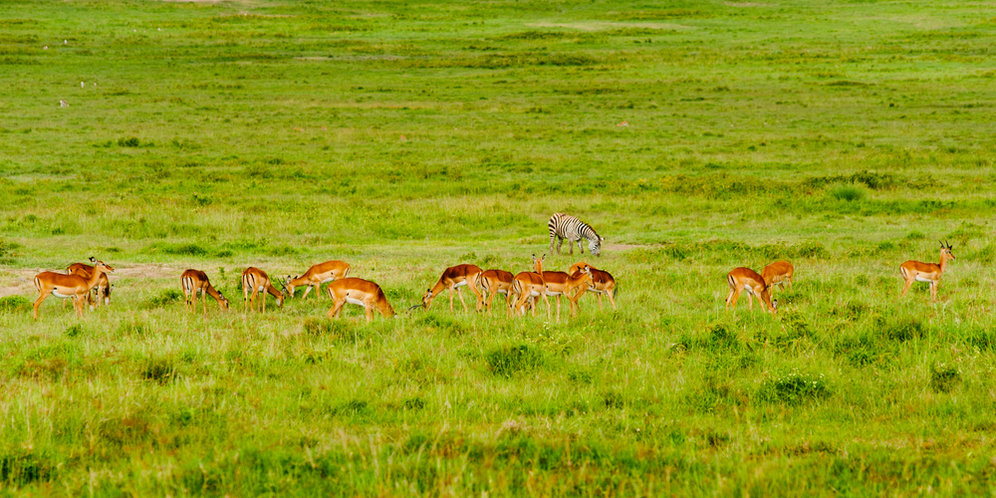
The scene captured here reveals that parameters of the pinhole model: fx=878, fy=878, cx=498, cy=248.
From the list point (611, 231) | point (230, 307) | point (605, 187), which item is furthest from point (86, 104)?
point (230, 307)

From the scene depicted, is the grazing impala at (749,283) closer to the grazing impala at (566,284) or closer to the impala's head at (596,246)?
the grazing impala at (566,284)

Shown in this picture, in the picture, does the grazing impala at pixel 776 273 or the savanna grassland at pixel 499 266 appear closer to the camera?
the savanna grassland at pixel 499 266

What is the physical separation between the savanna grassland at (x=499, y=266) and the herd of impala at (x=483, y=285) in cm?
51

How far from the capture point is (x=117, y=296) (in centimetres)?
1669

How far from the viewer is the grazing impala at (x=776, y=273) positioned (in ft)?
48.6

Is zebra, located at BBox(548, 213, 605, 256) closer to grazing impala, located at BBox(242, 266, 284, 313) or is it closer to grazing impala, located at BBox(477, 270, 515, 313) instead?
grazing impala, located at BBox(477, 270, 515, 313)

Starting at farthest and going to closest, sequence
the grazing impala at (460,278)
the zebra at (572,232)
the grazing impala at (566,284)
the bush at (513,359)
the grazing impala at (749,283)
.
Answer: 1. the zebra at (572,232)
2. the grazing impala at (460,278)
3. the grazing impala at (566,284)
4. the grazing impala at (749,283)
5. the bush at (513,359)

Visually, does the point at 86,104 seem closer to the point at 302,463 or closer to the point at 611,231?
the point at 611,231

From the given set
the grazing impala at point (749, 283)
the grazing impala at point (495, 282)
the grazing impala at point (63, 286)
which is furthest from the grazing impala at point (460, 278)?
the grazing impala at point (63, 286)

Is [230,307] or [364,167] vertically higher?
[364,167]

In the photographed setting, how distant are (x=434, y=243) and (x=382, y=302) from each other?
11.2 metres

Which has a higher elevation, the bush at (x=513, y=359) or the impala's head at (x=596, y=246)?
the impala's head at (x=596, y=246)

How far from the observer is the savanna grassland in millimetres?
6828

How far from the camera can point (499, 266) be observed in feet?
64.8
